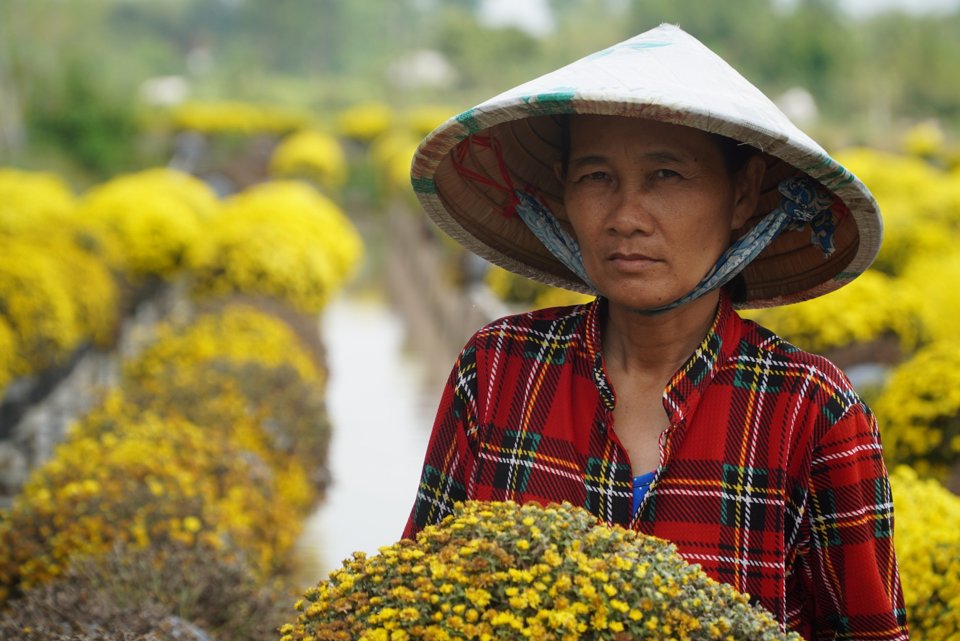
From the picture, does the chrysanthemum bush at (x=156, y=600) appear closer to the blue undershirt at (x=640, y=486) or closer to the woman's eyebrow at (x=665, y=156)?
the blue undershirt at (x=640, y=486)

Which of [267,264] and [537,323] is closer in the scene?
[537,323]

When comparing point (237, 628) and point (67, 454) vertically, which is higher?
point (67, 454)

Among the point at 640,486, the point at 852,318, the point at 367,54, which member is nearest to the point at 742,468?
the point at 640,486

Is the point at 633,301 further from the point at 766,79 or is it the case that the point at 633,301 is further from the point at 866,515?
the point at 766,79

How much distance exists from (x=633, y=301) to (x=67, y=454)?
3.75 metres

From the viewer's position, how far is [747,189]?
2096 millimetres

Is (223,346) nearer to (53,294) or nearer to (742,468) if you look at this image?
(53,294)

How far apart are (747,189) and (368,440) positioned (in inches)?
299

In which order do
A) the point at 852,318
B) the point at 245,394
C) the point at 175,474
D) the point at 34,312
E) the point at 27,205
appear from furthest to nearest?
the point at 27,205
the point at 34,312
the point at 852,318
the point at 245,394
the point at 175,474

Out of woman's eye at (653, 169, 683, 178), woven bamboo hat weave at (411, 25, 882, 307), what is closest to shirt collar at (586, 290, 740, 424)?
woven bamboo hat weave at (411, 25, 882, 307)

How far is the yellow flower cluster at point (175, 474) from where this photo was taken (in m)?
4.32

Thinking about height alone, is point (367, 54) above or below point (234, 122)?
above

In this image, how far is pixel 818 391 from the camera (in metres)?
1.93

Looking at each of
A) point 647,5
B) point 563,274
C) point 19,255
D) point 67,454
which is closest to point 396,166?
point 19,255
